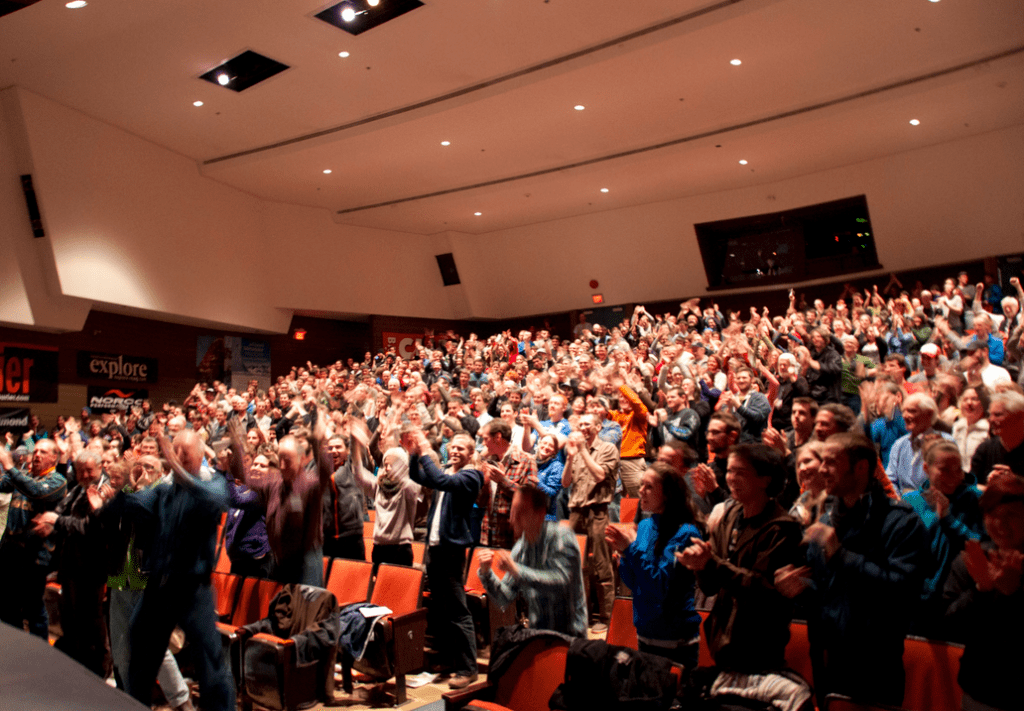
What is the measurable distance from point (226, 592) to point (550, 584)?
229 centimetres

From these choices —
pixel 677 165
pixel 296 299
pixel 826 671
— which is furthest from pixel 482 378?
pixel 826 671

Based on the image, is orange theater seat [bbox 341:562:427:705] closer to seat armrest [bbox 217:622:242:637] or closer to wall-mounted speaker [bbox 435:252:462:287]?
seat armrest [bbox 217:622:242:637]

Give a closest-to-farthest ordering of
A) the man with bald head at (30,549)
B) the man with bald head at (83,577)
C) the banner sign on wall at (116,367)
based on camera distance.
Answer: the man with bald head at (83,577) < the man with bald head at (30,549) < the banner sign on wall at (116,367)

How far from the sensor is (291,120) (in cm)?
1234

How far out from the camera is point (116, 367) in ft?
48.4

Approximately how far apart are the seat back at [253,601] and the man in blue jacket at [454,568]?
0.86 metres

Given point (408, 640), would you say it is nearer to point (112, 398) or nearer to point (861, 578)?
point (861, 578)

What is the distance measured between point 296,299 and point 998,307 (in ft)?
42.1

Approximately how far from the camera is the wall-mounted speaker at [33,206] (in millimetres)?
11547

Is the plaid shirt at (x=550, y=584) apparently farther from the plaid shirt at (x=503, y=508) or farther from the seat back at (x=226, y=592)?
the seat back at (x=226, y=592)

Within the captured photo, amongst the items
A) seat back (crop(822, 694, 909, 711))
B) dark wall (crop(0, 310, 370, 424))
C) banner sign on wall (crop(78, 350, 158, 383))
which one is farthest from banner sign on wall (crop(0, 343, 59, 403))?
seat back (crop(822, 694, 909, 711))

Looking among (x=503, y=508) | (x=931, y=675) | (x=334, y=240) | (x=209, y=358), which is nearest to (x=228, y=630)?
(x=503, y=508)

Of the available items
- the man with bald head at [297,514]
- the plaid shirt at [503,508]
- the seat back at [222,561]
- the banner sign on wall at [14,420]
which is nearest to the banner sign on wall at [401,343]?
the banner sign on wall at [14,420]

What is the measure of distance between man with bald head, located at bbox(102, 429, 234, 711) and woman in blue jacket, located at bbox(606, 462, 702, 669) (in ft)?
5.91
